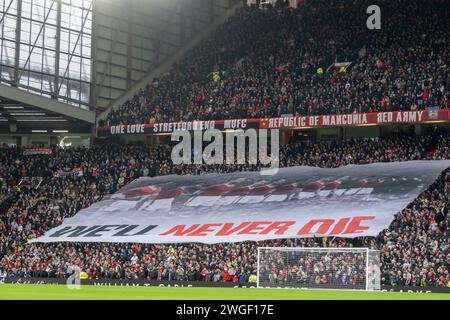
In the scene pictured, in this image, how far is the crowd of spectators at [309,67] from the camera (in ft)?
175

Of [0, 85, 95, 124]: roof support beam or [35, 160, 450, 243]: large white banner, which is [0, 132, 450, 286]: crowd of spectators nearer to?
[35, 160, 450, 243]: large white banner

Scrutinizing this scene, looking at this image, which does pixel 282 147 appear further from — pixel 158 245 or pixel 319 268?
pixel 319 268

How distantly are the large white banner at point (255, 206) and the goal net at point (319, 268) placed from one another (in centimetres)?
303

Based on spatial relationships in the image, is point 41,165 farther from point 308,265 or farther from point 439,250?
point 439,250

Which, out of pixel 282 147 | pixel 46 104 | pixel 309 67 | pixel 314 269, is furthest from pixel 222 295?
pixel 46 104

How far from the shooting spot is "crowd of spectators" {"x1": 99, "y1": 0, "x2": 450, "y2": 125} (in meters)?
53.4

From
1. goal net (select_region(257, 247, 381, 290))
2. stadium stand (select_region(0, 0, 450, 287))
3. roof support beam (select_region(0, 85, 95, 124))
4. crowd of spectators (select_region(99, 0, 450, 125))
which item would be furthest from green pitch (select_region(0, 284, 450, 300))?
roof support beam (select_region(0, 85, 95, 124))

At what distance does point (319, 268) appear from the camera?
1544 inches

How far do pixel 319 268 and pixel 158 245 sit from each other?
12216mm

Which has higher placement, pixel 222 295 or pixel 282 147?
pixel 282 147

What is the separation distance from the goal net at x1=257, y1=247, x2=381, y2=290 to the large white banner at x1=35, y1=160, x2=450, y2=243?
119 inches

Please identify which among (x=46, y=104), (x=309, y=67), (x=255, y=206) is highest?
(x=309, y=67)
